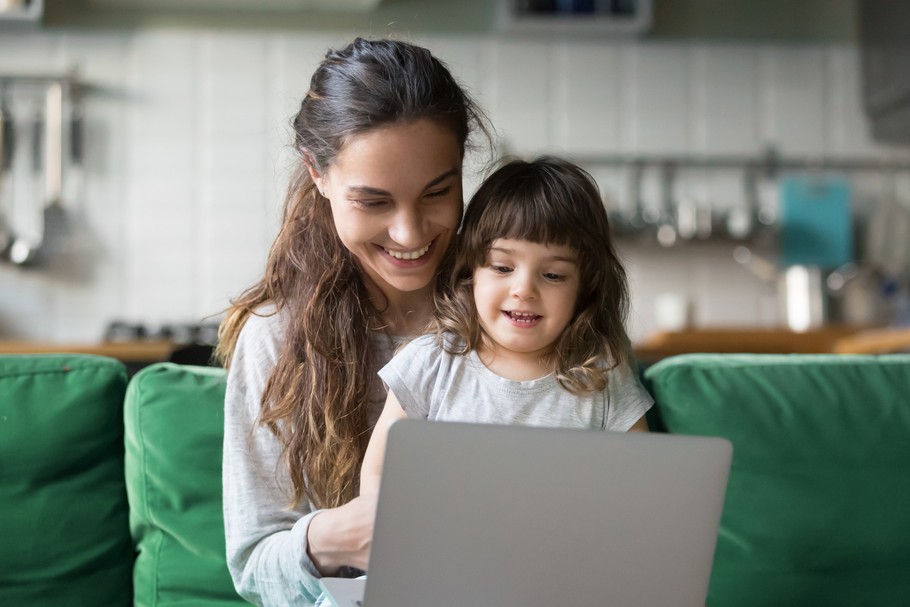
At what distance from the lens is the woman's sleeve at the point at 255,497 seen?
4.20 feet

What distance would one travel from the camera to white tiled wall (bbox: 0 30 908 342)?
4.03m

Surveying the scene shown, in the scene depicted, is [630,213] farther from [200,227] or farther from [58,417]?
[58,417]

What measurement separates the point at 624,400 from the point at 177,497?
619mm

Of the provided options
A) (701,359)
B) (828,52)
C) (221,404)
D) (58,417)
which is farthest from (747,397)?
(828,52)

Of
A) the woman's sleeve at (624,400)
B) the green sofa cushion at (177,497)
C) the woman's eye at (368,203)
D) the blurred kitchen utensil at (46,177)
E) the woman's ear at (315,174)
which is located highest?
the blurred kitchen utensil at (46,177)

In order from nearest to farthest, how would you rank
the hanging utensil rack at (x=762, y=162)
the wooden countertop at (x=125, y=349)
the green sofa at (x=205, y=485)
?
the green sofa at (x=205, y=485)
the wooden countertop at (x=125, y=349)
the hanging utensil rack at (x=762, y=162)

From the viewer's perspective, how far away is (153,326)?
405 cm

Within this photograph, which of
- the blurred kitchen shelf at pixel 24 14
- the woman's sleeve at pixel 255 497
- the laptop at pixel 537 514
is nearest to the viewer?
the laptop at pixel 537 514

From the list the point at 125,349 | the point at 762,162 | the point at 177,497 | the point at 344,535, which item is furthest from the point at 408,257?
the point at 762,162

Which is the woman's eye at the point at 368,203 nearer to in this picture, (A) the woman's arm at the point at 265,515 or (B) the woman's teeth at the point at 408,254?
(B) the woman's teeth at the point at 408,254

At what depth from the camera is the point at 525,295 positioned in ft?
4.37

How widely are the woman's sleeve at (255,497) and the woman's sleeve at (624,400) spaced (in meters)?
0.38

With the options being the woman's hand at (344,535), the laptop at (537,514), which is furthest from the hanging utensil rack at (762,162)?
the laptop at (537,514)

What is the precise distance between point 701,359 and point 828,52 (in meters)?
3.15
